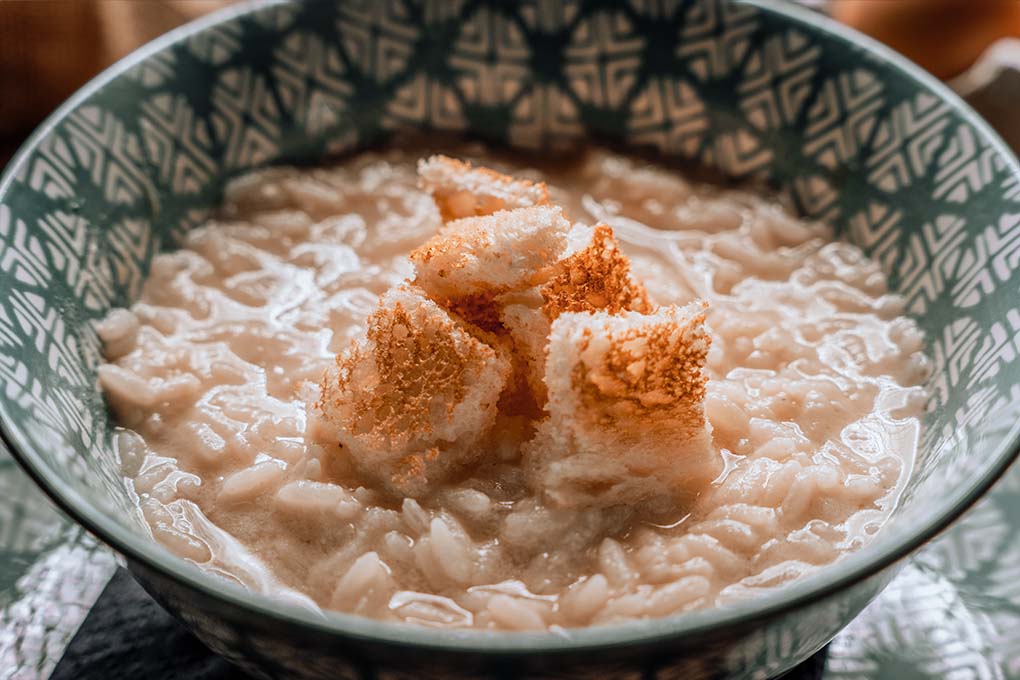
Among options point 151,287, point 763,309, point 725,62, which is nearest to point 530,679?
point 763,309

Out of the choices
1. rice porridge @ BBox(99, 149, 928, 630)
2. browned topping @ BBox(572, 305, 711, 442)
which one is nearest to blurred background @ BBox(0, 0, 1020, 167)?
rice porridge @ BBox(99, 149, 928, 630)

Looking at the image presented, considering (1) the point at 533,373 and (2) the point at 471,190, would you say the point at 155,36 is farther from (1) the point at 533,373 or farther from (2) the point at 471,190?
(1) the point at 533,373

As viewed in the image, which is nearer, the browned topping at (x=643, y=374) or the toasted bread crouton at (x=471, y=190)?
the browned topping at (x=643, y=374)

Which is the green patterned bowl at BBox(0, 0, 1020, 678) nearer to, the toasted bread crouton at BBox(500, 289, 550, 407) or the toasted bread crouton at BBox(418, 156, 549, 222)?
the toasted bread crouton at BBox(500, 289, 550, 407)

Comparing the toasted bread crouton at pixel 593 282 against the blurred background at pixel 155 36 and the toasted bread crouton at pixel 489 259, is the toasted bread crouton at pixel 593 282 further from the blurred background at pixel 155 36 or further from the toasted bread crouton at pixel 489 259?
the blurred background at pixel 155 36

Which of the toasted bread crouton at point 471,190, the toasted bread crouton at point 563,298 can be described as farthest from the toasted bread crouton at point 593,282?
the toasted bread crouton at point 471,190

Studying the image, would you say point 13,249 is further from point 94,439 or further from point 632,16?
point 632,16
